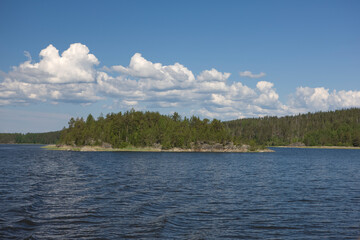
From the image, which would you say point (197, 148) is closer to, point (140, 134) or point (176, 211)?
point (140, 134)

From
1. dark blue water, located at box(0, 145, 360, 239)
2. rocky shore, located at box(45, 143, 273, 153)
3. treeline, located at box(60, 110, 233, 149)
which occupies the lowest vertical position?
dark blue water, located at box(0, 145, 360, 239)

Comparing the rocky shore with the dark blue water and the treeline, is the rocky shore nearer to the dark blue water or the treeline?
the treeline

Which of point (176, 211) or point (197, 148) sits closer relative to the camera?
point (176, 211)

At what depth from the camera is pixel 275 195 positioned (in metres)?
36.6

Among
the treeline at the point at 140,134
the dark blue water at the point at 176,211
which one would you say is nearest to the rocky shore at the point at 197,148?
the treeline at the point at 140,134

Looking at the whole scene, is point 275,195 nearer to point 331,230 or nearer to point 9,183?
point 331,230

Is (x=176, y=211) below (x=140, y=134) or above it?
below

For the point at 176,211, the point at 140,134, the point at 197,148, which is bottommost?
the point at 176,211

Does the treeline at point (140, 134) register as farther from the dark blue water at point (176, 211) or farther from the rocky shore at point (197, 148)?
the dark blue water at point (176, 211)

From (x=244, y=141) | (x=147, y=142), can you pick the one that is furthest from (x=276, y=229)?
(x=244, y=141)

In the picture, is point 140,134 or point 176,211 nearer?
point 176,211

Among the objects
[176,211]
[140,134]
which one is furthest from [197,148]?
[176,211]

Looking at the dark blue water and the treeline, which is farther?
the treeline

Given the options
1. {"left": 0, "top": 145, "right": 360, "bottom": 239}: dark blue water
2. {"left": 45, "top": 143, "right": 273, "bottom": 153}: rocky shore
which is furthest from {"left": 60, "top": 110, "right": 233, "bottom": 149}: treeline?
{"left": 0, "top": 145, "right": 360, "bottom": 239}: dark blue water
